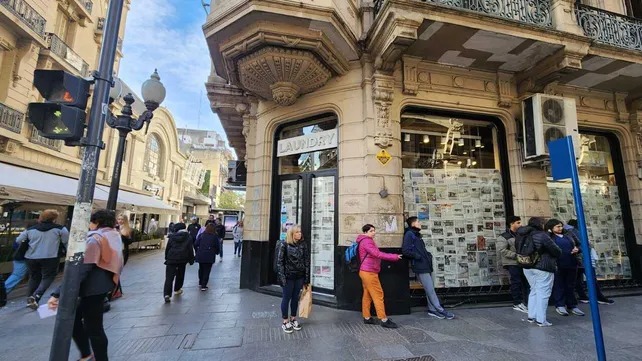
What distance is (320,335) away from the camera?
463 cm

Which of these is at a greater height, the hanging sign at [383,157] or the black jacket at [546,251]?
the hanging sign at [383,157]

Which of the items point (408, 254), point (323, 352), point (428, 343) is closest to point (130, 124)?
point (323, 352)

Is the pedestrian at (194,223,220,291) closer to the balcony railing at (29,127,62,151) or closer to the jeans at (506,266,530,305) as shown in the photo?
the jeans at (506,266,530,305)

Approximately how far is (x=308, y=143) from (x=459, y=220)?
12.8 feet

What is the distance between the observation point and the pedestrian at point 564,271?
5820 mm

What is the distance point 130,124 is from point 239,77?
2.49m

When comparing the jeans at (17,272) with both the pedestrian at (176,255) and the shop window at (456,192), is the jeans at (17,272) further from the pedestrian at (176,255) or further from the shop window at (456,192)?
the shop window at (456,192)

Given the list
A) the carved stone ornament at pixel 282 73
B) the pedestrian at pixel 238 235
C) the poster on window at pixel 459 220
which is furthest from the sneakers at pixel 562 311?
the pedestrian at pixel 238 235

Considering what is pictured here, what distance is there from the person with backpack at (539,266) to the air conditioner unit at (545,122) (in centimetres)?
196

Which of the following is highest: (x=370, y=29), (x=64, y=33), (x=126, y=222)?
(x=64, y=33)

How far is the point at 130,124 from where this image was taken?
19.3 ft

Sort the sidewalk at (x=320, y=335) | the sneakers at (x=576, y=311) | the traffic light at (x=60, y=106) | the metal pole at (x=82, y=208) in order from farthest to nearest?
the sneakers at (x=576, y=311) < the sidewalk at (x=320, y=335) < the traffic light at (x=60, y=106) < the metal pole at (x=82, y=208)

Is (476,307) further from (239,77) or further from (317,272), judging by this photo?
(239,77)

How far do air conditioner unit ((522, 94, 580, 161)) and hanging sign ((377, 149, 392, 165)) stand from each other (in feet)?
10.5
